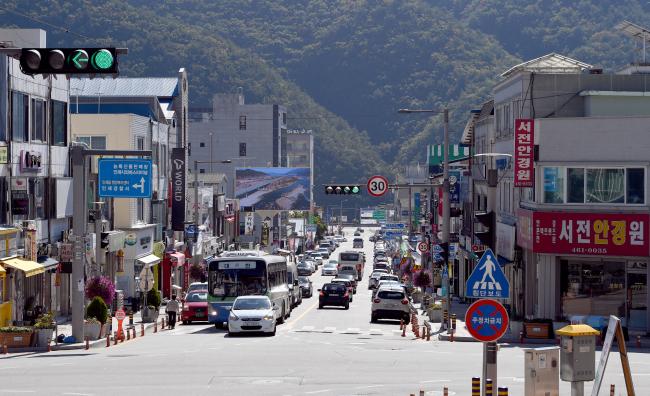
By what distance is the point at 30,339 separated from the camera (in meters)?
38.2

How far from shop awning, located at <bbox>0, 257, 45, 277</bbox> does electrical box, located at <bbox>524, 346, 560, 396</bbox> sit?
26.5 m

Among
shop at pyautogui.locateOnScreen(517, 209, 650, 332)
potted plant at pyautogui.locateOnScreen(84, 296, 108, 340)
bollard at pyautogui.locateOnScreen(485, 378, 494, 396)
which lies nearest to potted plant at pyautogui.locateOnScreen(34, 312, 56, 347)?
potted plant at pyautogui.locateOnScreen(84, 296, 108, 340)

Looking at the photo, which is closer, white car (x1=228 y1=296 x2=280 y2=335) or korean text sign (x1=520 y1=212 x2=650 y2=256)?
white car (x1=228 y1=296 x2=280 y2=335)

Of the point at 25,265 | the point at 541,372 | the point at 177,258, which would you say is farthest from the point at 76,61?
the point at 177,258

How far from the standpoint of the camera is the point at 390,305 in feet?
177

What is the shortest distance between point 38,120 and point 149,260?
69.1ft

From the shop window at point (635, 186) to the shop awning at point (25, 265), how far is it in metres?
22.8

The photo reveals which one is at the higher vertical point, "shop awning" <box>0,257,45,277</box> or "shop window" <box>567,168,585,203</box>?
"shop window" <box>567,168,585,203</box>

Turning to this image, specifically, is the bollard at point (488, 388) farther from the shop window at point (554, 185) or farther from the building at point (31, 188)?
the shop window at point (554, 185)

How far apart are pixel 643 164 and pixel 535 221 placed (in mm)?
4734

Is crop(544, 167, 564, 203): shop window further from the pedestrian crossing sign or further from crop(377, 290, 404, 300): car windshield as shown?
the pedestrian crossing sign

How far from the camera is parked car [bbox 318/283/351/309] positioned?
65.9 m

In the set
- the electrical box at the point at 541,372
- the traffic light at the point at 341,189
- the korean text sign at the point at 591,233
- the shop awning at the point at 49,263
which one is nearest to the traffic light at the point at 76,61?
the electrical box at the point at 541,372

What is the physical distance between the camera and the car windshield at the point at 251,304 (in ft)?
141
